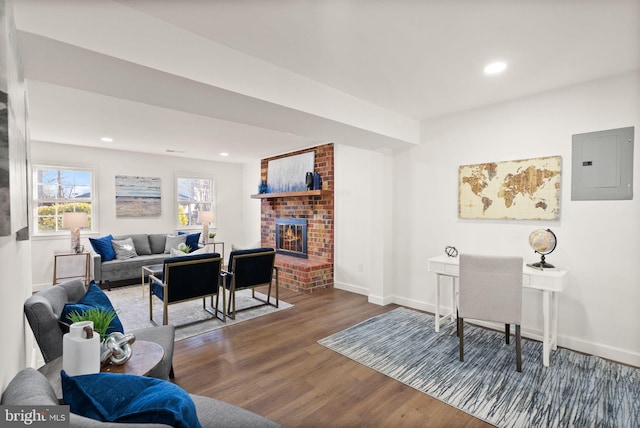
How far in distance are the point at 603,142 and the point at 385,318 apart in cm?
269

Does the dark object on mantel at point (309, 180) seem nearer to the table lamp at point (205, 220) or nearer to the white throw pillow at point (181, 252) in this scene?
the white throw pillow at point (181, 252)

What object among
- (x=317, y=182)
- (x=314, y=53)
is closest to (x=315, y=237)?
(x=317, y=182)

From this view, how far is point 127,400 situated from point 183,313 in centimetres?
310

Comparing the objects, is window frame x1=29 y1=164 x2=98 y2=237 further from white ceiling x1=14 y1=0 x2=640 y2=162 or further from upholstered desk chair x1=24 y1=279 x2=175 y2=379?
upholstered desk chair x1=24 y1=279 x2=175 y2=379

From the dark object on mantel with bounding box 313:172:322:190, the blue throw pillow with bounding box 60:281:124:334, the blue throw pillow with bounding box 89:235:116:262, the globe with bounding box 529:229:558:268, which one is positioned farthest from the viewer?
the dark object on mantel with bounding box 313:172:322:190

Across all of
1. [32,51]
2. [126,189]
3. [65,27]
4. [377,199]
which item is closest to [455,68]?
[377,199]

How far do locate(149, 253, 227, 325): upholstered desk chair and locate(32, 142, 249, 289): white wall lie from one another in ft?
9.94

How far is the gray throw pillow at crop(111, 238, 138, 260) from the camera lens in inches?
212

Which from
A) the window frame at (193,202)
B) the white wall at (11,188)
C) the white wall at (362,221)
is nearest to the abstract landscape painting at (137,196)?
the window frame at (193,202)

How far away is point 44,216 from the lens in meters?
5.29

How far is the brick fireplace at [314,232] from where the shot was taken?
4.97m

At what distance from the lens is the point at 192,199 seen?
7.07 m

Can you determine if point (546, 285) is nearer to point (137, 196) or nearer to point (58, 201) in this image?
point (137, 196)

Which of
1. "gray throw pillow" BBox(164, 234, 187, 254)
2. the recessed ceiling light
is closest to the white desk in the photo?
the recessed ceiling light
